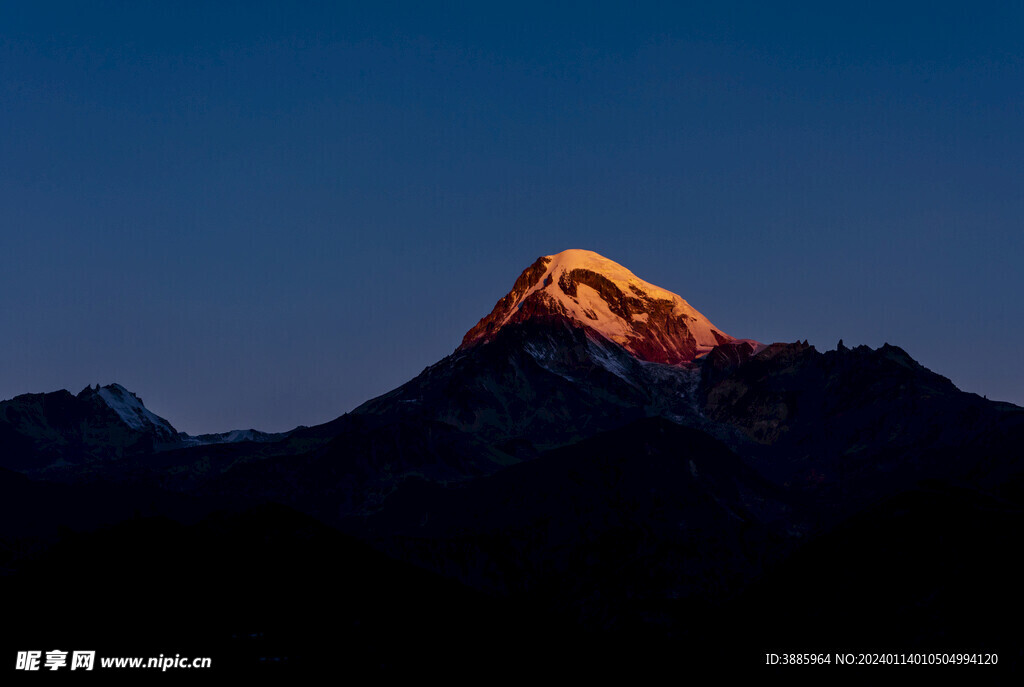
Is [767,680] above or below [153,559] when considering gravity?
below

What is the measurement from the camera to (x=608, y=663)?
188 m

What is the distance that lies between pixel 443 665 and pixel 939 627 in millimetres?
67809

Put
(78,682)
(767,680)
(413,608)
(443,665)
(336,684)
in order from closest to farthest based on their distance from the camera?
(78,682) → (336,684) → (443,665) → (413,608) → (767,680)

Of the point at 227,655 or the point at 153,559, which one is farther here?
→ the point at 153,559

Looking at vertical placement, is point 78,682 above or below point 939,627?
below

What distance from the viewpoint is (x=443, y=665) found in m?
166

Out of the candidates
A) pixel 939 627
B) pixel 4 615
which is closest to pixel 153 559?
pixel 4 615

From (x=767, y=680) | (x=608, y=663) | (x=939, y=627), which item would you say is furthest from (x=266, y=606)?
(x=939, y=627)

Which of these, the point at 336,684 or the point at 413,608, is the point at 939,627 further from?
the point at 336,684

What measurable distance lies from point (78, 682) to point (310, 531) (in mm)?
60850

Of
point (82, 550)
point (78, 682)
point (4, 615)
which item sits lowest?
point (78, 682)

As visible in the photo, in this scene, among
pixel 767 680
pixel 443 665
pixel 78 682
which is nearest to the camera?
pixel 78 682

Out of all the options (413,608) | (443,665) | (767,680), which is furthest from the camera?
(767,680)

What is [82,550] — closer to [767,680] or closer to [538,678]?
[538,678]
